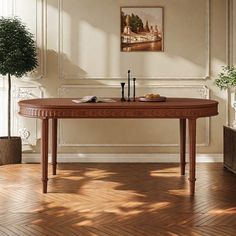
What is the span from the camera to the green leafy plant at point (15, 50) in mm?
6141

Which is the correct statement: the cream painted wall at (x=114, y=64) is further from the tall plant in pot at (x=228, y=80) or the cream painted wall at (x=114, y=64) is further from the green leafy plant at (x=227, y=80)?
the green leafy plant at (x=227, y=80)

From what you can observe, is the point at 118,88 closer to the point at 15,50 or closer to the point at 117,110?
the point at 15,50

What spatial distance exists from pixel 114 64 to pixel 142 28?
1.98ft

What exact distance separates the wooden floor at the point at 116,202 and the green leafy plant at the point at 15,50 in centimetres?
123

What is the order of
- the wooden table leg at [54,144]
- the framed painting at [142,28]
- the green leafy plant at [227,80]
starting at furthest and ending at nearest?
1. the framed painting at [142,28]
2. the green leafy plant at [227,80]
3. the wooden table leg at [54,144]

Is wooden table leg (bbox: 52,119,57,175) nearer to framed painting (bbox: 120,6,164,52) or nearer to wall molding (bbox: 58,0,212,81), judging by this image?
wall molding (bbox: 58,0,212,81)

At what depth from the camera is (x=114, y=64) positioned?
6.80 metres

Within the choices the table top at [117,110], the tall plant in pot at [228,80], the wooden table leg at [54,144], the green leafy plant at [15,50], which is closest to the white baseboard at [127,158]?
the tall plant in pot at [228,80]

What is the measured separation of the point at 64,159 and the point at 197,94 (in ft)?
6.58

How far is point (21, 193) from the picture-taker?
4914 millimetres

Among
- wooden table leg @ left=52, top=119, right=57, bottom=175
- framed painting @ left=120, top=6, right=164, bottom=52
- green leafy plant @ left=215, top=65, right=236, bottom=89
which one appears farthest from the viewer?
framed painting @ left=120, top=6, right=164, bottom=52

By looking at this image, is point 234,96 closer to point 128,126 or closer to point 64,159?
point 128,126

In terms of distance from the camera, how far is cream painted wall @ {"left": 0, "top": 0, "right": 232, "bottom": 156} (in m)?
6.76

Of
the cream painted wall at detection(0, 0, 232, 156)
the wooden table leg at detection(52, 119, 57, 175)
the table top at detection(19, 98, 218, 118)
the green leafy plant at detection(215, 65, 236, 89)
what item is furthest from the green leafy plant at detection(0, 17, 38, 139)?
the green leafy plant at detection(215, 65, 236, 89)
